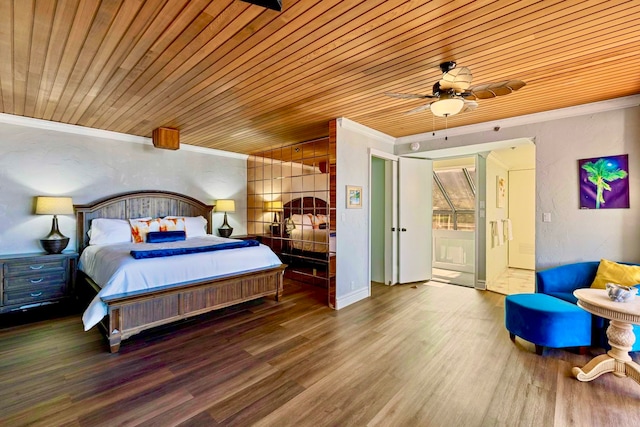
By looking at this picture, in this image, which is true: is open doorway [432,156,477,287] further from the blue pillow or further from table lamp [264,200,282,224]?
the blue pillow

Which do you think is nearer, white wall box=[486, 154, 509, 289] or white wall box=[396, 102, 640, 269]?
white wall box=[396, 102, 640, 269]

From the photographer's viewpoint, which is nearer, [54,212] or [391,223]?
[54,212]

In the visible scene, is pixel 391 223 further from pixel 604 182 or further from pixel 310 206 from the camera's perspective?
pixel 604 182

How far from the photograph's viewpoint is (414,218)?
5.16 meters

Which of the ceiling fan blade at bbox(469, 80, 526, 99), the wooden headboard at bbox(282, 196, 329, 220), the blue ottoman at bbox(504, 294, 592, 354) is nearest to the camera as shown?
the ceiling fan blade at bbox(469, 80, 526, 99)

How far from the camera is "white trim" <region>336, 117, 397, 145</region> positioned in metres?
3.97

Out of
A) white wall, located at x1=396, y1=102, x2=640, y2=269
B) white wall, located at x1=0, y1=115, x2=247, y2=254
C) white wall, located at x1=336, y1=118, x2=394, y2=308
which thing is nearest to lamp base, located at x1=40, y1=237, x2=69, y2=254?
white wall, located at x1=0, y1=115, x2=247, y2=254

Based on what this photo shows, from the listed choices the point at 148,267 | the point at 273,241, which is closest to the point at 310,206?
the point at 273,241

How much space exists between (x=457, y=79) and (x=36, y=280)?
5.33 m

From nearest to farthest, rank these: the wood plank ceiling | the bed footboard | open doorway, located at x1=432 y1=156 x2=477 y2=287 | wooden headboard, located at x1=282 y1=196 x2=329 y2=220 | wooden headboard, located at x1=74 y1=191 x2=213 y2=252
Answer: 1. the wood plank ceiling
2. the bed footboard
3. wooden headboard, located at x1=74 y1=191 x2=213 y2=252
4. wooden headboard, located at x1=282 y1=196 x2=329 y2=220
5. open doorway, located at x1=432 y1=156 x2=477 y2=287

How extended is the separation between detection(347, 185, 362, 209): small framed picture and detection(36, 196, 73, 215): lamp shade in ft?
13.0

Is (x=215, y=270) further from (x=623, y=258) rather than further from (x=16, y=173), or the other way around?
(x=623, y=258)

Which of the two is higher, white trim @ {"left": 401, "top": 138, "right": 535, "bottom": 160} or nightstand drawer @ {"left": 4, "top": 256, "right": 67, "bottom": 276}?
white trim @ {"left": 401, "top": 138, "right": 535, "bottom": 160}

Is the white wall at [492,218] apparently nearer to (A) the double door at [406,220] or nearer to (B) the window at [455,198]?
(B) the window at [455,198]
